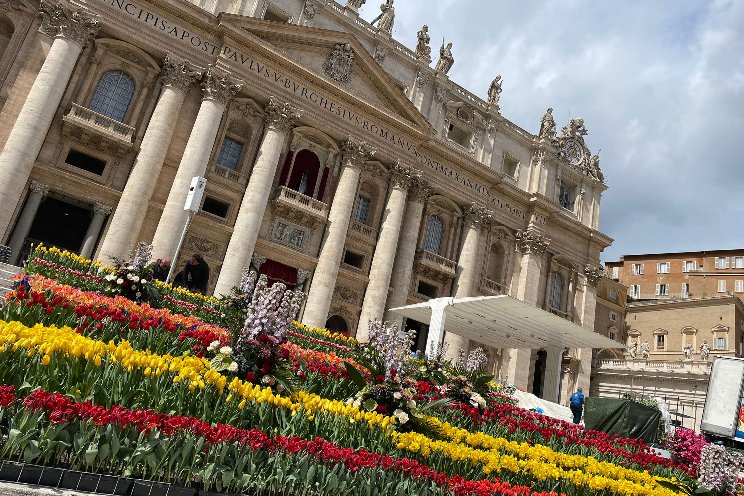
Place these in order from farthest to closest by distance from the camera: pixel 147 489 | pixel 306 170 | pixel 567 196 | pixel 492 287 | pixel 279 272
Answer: pixel 567 196 < pixel 492 287 < pixel 306 170 < pixel 279 272 < pixel 147 489

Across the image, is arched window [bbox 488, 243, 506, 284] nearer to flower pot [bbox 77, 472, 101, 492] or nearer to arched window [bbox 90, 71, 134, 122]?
arched window [bbox 90, 71, 134, 122]

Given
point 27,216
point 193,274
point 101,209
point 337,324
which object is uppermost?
point 101,209

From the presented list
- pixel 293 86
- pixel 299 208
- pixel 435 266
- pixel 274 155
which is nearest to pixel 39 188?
pixel 274 155

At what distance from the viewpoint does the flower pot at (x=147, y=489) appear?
370cm

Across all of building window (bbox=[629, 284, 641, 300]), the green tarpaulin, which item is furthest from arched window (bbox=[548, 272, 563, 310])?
building window (bbox=[629, 284, 641, 300])

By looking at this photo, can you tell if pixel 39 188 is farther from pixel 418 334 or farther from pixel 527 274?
pixel 527 274

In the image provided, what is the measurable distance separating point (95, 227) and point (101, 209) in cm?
88

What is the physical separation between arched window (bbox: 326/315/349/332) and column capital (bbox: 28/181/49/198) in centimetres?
1540

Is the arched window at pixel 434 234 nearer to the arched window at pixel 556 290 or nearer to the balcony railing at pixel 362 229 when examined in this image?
the balcony railing at pixel 362 229

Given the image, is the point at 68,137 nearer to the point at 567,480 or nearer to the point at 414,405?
the point at 414,405

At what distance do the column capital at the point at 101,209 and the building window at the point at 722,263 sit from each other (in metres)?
60.9

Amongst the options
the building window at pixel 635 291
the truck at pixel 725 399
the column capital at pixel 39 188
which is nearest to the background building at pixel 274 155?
the column capital at pixel 39 188

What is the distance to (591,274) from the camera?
4109 centimetres

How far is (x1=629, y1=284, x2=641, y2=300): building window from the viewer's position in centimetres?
5982
